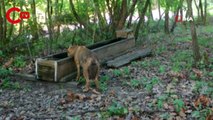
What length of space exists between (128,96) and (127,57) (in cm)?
375

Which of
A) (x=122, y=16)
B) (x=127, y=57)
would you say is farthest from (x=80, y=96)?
(x=122, y=16)

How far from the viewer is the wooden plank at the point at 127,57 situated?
32.1ft

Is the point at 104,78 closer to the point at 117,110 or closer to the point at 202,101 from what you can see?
the point at 117,110

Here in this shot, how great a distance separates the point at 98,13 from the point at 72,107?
7.85 m

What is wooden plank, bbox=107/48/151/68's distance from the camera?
979 centimetres

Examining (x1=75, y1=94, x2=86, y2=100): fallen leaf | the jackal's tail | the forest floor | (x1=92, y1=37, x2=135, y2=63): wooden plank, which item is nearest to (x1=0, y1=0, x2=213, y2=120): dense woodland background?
the forest floor

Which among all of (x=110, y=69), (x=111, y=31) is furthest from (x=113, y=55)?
(x=111, y=31)

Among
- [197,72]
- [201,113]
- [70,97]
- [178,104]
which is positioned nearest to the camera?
[201,113]

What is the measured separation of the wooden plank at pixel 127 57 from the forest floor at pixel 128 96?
0.26m

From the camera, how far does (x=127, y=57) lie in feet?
34.9

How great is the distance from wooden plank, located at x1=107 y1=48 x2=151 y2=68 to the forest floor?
0.87ft

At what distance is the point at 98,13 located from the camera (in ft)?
45.0

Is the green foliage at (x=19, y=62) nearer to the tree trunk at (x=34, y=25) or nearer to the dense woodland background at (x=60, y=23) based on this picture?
the dense woodland background at (x=60, y=23)

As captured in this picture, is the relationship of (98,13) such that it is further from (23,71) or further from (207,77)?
(207,77)
